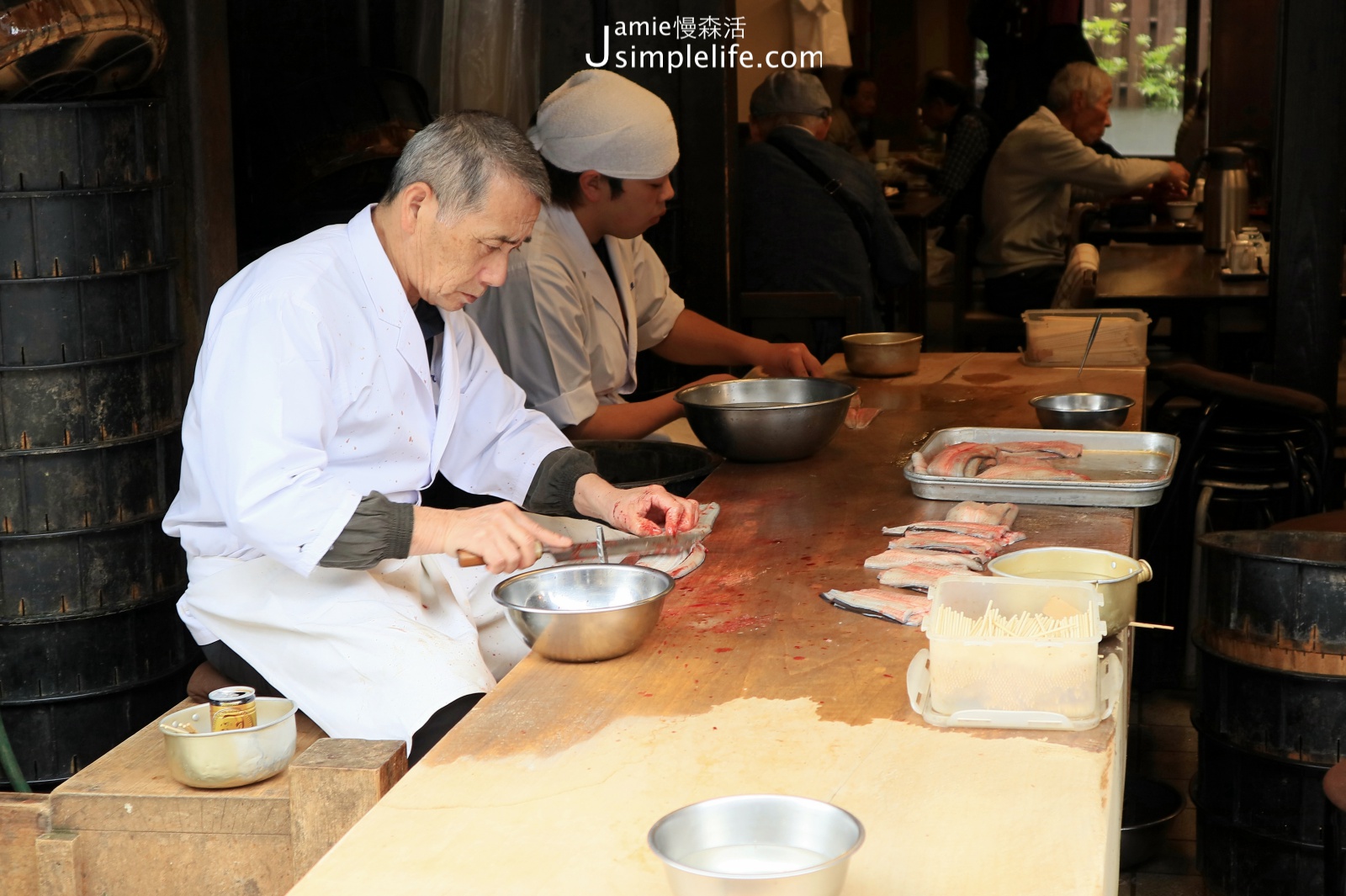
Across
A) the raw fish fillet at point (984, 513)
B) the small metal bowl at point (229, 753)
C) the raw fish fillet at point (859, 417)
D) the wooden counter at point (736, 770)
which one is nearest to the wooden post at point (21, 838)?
the small metal bowl at point (229, 753)

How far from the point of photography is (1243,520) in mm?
4602

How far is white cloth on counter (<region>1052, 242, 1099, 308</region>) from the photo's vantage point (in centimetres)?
616

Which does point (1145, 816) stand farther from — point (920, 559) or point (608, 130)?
point (608, 130)

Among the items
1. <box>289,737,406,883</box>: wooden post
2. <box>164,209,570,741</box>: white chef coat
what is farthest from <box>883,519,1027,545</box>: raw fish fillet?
<box>289,737,406,883</box>: wooden post

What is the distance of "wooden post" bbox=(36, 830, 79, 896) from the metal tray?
1749 mm

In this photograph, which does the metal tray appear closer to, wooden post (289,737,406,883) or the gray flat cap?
wooden post (289,737,406,883)

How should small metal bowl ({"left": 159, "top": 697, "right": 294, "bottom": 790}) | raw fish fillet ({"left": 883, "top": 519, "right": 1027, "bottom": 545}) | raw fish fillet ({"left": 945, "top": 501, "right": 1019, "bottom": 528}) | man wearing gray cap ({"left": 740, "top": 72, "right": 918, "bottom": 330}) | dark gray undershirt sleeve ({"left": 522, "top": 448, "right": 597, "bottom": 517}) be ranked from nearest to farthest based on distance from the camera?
1. small metal bowl ({"left": 159, "top": 697, "right": 294, "bottom": 790})
2. raw fish fillet ({"left": 883, "top": 519, "right": 1027, "bottom": 545})
3. raw fish fillet ({"left": 945, "top": 501, "right": 1019, "bottom": 528})
4. dark gray undershirt sleeve ({"left": 522, "top": 448, "right": 597, "bottom": 517})
5. man wearing gray cap ({"left": 740, "top": 72, "right": 918, "bottom": 330})

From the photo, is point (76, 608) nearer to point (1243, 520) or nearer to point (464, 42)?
point (464, 42)

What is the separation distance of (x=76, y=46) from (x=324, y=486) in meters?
1.59

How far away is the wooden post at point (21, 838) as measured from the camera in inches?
84.4

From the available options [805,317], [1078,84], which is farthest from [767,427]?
[1078,84]

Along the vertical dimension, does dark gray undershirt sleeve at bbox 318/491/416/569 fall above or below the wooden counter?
above

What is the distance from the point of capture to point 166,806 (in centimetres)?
209

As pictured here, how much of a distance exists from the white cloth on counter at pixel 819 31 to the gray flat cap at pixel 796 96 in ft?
5.01
